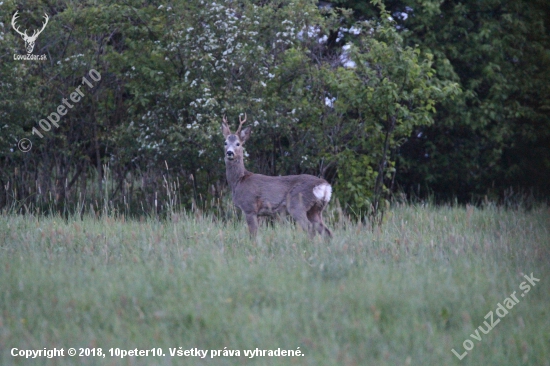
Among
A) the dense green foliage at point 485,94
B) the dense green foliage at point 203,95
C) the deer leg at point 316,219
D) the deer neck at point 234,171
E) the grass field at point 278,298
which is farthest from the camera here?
the dense green foliage at point 485,94

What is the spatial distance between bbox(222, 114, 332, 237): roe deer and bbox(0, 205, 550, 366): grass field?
0.87 metres

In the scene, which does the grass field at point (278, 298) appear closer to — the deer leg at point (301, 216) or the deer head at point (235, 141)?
the deer leg at point (301, 216)

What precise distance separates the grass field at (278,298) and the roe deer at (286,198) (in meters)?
0.87

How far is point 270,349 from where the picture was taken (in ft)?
15.4

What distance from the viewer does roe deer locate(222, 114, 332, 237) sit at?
28.6ft

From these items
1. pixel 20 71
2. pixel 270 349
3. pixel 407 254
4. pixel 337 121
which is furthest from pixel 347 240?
pixel 20 71

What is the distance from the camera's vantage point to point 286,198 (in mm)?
8852

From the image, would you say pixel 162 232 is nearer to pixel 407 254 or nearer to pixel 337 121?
pixel 407 254

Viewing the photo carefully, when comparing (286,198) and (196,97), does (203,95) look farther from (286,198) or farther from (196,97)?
(286,198)

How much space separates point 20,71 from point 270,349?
8.71 metres

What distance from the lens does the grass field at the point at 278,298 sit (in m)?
4.73

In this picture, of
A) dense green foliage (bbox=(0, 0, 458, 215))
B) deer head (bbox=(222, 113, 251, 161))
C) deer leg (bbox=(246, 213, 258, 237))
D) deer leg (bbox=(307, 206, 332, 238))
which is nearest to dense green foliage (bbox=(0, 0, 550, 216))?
dense green foliage (bbox=(0, 0, 458, 215))

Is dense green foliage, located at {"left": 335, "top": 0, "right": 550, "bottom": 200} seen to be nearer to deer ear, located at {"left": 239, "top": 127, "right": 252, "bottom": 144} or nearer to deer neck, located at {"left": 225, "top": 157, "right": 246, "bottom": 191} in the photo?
deer ear, located at {"left": 239, "top": 127, "right": 252, "bottom": 144}

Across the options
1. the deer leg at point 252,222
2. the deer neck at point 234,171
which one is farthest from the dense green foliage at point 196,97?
the deer leg at point 252,222
